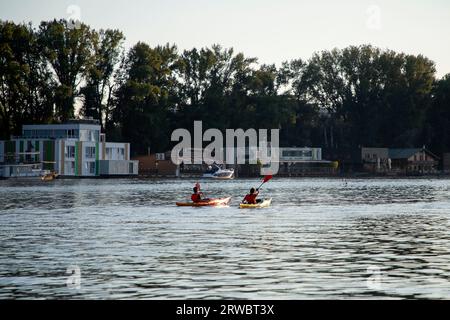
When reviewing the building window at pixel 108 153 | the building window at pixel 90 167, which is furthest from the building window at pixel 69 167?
the building window at pixel 108 153

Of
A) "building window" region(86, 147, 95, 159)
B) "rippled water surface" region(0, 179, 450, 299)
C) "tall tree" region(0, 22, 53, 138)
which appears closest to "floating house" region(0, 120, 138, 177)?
"building window" region(86, 147, 95, 159)

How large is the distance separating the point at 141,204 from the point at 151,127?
103 meters

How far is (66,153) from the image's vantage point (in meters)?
180

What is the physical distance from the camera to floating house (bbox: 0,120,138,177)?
569ft

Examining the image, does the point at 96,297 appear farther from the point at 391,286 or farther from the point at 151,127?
the point at 151,127

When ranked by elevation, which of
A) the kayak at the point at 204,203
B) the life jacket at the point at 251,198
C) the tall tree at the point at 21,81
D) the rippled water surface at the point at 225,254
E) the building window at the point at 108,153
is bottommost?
the rippled water surface at the point at 225,254

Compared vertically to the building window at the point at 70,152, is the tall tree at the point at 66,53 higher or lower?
higher

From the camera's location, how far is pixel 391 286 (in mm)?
32156

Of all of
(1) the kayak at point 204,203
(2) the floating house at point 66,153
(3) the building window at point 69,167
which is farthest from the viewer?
(3) the building window at point 69,167

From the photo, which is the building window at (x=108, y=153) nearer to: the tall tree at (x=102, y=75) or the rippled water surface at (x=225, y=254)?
the tall tree at (x=102, y=75)

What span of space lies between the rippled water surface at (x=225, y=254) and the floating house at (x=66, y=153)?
102 metres

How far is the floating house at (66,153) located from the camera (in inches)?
6826

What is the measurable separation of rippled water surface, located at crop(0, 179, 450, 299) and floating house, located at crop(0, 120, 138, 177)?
102065 mm
